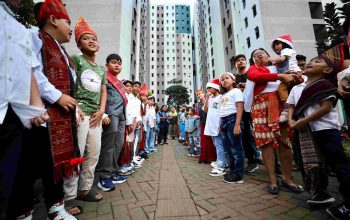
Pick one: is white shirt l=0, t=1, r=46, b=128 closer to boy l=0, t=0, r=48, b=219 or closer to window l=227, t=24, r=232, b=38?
boy l=0, t=0, r=48, b=219

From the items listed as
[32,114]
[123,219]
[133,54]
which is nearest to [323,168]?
[123,219]

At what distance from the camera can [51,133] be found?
1.67 metres

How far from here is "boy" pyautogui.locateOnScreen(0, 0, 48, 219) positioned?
1135 millimetres

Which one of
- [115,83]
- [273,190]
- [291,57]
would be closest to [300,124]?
[273,190]

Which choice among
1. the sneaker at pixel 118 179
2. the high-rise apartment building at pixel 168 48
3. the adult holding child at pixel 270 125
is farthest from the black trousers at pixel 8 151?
the high-rise apartment building at pixel 168 48

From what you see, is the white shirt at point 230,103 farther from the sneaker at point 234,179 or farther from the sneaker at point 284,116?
the sneaker at point 234,179

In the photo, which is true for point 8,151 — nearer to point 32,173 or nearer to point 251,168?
point 32,173

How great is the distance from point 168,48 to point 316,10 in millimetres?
54895

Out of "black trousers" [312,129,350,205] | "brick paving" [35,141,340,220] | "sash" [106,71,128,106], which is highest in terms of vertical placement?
"sash" [106,71,128,106]

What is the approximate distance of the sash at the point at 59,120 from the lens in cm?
168

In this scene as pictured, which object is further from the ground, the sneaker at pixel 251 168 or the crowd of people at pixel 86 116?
the crowd of people at pixel 86 116

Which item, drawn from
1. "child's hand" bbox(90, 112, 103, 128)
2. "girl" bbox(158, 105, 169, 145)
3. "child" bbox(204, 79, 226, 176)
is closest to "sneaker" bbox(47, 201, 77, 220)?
"child's hand" bbox(90, 112, 103, 128)

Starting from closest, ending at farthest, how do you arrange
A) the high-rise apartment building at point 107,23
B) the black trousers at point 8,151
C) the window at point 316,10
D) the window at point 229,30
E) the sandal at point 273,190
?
the black trousers at point 8,151, the sandal at point 273,190, the high-rise apartment building at point 107,23, the window at point 316,10, the window at point 229,30

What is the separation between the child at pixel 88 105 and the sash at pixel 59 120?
1.28 feet
